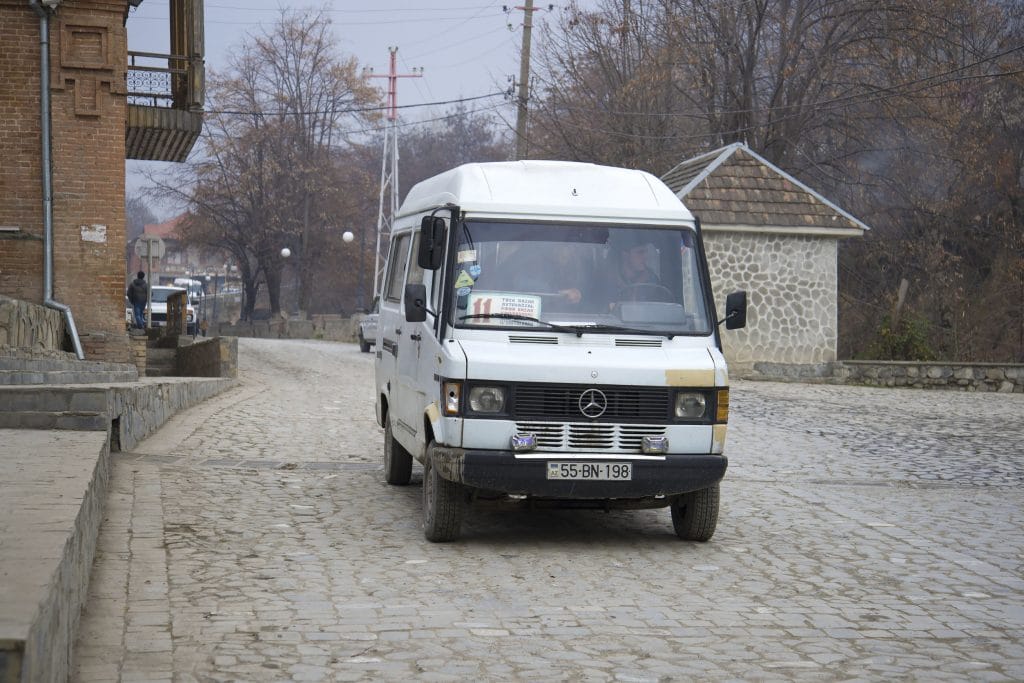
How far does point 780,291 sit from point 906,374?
3.05 m

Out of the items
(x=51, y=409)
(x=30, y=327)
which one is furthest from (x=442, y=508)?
(x=30, y=327)

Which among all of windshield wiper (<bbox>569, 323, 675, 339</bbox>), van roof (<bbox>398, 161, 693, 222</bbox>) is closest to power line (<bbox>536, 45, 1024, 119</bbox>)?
van roof (<bbox>398, 161, 693, 222</bbox>)

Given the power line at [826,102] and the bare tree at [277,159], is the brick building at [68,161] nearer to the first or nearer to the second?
the power line at [826,102]

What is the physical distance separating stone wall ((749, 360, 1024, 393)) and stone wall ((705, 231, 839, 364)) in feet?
0.80

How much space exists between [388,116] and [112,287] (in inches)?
1496

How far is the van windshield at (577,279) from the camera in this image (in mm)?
8242

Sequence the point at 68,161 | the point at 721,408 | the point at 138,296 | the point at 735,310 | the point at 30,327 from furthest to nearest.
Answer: the point at 138,296
the point at 68,161
the point at 30,327
the point at 735,310
the point at 721,408

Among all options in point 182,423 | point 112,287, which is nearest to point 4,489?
point 182,423

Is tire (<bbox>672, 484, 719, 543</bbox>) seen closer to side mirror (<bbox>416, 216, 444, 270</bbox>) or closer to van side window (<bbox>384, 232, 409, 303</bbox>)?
side mirror (<bbox>416, 216, 444, 270</bbox>)

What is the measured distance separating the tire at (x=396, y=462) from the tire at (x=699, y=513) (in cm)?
278

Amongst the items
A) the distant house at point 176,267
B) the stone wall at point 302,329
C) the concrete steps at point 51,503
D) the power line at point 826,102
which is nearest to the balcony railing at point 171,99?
the concrete steps at point 51,503

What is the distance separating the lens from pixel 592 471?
25.2ft

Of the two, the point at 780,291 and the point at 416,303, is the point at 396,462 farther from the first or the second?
the point at 780,291

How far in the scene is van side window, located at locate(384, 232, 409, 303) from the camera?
34.0 feet
